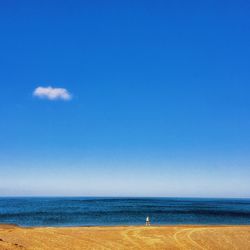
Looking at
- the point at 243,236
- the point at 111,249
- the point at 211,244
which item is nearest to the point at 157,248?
the point at 111,249

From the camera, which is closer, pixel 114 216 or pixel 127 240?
pixel 127 240

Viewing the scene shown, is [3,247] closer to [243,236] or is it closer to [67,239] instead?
[67,239]

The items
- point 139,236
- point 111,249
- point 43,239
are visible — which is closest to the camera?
point 111,249

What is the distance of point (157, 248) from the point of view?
71.4ft

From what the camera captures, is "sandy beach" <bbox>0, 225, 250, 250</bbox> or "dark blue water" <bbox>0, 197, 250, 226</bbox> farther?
"dark blue water" <bbox>0, 197, 250, 226</bbox>

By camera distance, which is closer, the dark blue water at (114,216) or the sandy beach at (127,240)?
the sandy beach at (127,240)

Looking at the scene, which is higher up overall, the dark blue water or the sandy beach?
the sandy beach

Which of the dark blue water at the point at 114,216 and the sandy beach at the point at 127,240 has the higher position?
the sandy beach at the point at 127,240

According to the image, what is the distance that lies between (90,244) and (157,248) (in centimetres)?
508

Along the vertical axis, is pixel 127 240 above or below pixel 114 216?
above

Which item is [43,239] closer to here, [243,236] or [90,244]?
[90,244]

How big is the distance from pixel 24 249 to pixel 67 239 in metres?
5.73

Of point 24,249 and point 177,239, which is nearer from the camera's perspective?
point 24,249

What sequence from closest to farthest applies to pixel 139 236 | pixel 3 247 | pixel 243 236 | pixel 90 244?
pixel 3 247 → pixel 90 244 → pixel 139 236 → pixel 243 236
